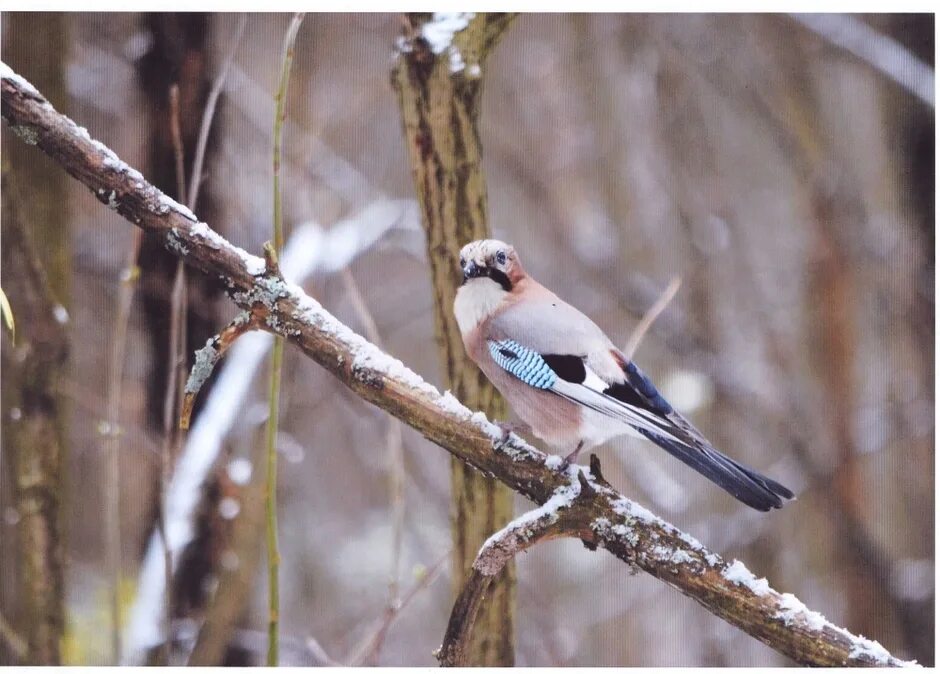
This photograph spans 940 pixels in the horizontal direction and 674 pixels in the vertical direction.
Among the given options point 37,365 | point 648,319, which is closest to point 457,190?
→ point 648,319

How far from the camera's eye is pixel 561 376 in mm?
1281

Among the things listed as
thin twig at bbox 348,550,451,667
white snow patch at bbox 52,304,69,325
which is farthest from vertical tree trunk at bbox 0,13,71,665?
thin twig at bbox 348,550,451,667

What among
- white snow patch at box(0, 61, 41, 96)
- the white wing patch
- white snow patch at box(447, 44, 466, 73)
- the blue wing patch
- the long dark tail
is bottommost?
the long dark tail

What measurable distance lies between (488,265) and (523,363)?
0.53ft

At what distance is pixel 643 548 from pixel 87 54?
1181mm

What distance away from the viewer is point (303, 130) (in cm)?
152

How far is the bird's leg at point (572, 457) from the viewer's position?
1.22m

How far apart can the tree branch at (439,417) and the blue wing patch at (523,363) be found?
0.10 m

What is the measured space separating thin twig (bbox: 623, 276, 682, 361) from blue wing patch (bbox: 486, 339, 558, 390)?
161 millimetres

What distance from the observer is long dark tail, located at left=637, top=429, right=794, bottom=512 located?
123 cm

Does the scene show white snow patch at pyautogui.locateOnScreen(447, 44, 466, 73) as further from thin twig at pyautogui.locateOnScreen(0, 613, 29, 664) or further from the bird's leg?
thin twig at pyautogui.locateOnScreen(0, 613, 29, 664)

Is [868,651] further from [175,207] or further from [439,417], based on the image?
[175,207]

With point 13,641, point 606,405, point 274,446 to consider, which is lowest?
point 13,641

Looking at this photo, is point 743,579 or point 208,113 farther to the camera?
point 208,113
